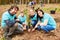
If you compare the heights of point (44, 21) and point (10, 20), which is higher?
point (10, 20)

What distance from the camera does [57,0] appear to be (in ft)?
66.6

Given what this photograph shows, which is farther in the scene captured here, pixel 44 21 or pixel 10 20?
pixel 44 21

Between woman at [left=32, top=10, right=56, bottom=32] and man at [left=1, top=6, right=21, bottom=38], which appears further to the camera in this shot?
woman at [left=32, top=10, right=56, bottom=32]

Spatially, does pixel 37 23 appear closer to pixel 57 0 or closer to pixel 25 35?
pixel 25 35

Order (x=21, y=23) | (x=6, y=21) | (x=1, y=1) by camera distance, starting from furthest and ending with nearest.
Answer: (x=1, y=1) < (x=21, y=23) < (x=6, y=21)

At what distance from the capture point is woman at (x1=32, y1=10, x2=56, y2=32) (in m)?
6.69

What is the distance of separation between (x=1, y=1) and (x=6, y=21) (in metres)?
13.1

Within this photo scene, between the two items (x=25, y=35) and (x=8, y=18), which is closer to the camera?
(x=8, y=18)

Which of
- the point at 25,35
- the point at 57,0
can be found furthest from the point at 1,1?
the point at 25,35

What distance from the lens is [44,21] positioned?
675cm

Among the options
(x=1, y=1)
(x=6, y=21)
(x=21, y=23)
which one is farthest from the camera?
(x=1, y=1)

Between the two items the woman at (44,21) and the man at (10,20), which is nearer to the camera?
the man at (10,20)

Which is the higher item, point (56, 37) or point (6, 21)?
point (6, 21)

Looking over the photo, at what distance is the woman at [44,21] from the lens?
21.9ft
